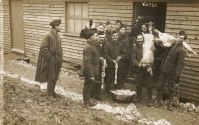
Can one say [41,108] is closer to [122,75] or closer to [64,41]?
[122,75]

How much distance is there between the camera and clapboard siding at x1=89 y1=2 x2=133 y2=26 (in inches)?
422

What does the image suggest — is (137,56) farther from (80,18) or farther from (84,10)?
(80,18)

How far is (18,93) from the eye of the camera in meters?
9.25

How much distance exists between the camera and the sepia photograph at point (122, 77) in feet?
26.2

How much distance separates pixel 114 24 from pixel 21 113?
4974 millimetres

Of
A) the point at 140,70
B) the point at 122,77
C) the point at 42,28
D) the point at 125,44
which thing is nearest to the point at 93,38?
the point at 125,44

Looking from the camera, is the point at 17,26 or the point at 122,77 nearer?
the point at 122,77

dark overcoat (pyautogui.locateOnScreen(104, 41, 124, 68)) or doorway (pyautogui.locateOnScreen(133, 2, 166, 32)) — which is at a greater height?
doorway (pyautogui.locateOnScreen(133, 2, 166, 32))

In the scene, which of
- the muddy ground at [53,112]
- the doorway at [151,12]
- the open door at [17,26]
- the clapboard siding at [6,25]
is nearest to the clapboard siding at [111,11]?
the doorway at [151,12]

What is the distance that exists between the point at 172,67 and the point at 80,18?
204 inches

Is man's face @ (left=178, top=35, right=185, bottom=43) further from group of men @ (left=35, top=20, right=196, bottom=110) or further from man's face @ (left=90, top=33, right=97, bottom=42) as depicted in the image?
man's face @ (left=90, top=33, right=97, bottom=42)

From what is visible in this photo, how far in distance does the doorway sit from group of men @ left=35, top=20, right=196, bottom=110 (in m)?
1.11

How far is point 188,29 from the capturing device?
9055 mm

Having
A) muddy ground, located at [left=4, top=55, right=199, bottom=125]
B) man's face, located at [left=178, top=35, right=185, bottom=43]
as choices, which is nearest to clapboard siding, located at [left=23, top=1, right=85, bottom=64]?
muddy ground, located at [left=4, top=55, right=199, bottom=125]
